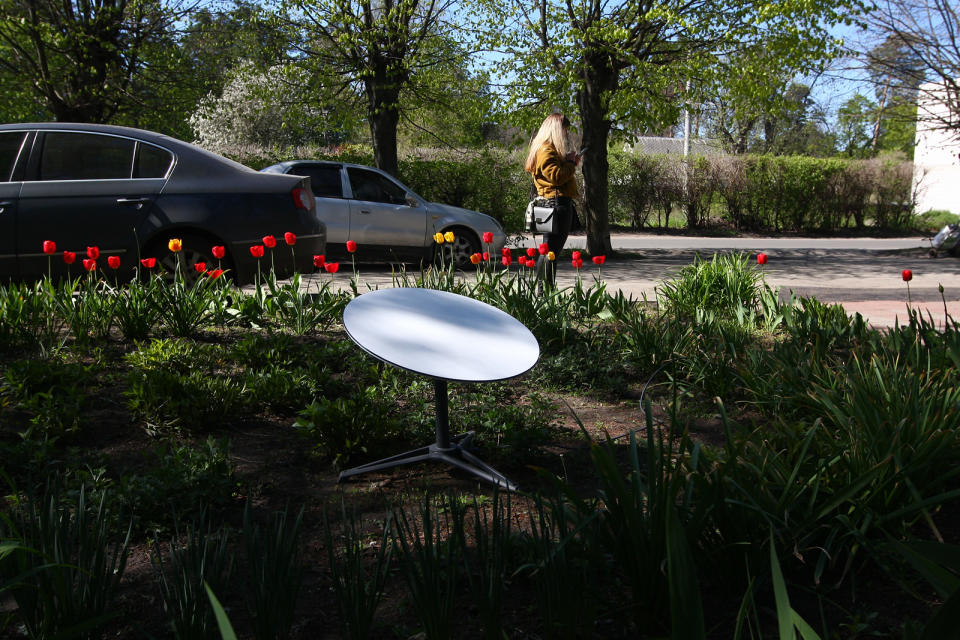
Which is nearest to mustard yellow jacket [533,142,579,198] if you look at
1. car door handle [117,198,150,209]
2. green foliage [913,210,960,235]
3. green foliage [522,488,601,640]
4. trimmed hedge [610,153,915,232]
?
car door handle [117,198,150,209]

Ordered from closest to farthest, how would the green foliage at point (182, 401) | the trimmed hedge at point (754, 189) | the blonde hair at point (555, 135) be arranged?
the green foliage at point (182, 401), the blonde hair at point (555, 135), the trimmed hedge at point (754, 189)

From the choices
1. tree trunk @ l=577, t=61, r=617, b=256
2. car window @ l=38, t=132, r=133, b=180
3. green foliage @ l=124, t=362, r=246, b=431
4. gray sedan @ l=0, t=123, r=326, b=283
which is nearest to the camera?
green foliage @ l=124, t=362, r=246, b=431

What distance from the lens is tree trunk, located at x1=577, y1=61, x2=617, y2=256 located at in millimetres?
12375

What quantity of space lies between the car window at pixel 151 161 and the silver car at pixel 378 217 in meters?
3.90

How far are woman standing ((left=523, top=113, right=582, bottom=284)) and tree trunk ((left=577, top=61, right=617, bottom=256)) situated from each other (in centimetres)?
503

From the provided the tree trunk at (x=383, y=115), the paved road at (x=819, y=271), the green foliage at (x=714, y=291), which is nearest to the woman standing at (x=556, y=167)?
the paved road at (x=819, y=271)

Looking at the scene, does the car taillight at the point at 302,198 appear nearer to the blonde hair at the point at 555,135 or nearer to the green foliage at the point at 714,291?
the blonde hair at the point at 555,135

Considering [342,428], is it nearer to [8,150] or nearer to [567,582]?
[567,582]

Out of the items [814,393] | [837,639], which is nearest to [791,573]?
[837,639]

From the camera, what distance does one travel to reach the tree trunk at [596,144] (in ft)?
40.6

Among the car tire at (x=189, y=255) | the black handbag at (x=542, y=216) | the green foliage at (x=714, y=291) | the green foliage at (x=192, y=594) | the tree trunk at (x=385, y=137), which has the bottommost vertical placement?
the green foliage at (x=192, y=594)

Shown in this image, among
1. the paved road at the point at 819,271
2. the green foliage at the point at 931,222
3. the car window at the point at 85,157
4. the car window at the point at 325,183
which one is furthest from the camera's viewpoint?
the green foliage at the point at 931,222

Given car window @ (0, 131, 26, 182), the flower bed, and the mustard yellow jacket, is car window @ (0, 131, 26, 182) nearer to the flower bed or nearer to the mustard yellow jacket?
the flower bed

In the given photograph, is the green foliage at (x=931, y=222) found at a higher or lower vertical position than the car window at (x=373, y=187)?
lower
